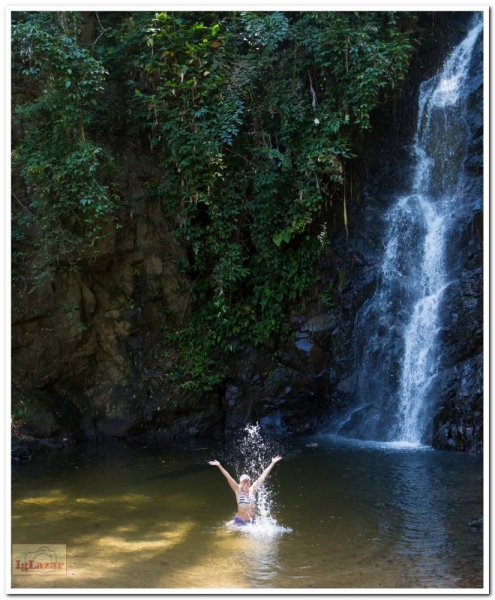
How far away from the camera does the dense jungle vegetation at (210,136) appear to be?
387 inches

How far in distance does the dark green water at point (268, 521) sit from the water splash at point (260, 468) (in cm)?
5

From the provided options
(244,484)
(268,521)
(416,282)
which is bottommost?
(268,521)

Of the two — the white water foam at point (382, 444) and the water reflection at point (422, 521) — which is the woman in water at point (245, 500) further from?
the white water foam at point (382, 444)

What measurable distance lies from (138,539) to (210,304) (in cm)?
600

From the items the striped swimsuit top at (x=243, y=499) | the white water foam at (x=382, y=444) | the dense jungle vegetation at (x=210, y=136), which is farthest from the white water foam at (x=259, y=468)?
the dense jungle vegetation at (x=210, y=136)

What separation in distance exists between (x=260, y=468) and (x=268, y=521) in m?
2.31

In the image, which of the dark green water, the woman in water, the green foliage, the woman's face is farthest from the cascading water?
the green foliage

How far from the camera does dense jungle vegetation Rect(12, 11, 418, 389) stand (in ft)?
32.3

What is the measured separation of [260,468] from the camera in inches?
342

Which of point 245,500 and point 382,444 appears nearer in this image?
point 245,500

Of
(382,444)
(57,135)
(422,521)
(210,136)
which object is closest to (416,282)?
(382,444)

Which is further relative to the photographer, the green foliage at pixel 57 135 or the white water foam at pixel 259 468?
the green foliage at pixel 57 135

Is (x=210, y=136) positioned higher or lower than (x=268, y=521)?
higher

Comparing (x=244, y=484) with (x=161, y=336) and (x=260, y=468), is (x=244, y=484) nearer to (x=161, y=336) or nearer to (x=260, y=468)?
(x=260, y=468)
